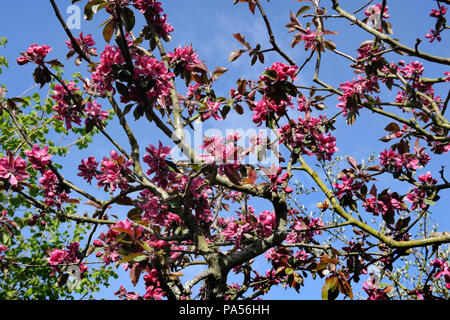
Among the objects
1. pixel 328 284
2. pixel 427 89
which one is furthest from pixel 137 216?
pixel 427 89

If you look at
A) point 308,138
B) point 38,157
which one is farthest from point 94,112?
point 308,138

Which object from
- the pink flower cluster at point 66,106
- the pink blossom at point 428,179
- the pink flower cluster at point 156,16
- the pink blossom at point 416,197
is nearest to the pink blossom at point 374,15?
the pink blossom at point 428,179

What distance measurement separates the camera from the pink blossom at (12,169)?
2.54 m

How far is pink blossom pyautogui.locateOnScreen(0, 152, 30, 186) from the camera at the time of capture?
2.54 metres

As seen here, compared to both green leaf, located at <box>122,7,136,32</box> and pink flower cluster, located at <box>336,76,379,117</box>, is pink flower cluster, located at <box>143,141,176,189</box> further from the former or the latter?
pink flower cluster, located at <box>336,76,379,117</box>

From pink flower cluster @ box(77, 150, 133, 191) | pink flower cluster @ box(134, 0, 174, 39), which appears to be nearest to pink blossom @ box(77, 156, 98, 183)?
pink flower cluster @ box(77, 150, 133, 191)

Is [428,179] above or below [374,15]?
below

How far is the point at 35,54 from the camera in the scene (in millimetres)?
2926

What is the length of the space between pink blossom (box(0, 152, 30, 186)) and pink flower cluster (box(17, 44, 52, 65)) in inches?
35.2

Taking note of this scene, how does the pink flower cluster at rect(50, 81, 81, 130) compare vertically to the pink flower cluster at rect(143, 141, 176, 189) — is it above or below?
above

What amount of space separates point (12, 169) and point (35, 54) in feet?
3.39

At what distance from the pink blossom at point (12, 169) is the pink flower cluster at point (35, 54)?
2.93 ft

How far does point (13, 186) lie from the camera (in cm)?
264

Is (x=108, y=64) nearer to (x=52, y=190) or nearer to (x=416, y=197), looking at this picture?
(x=52, y=190)
